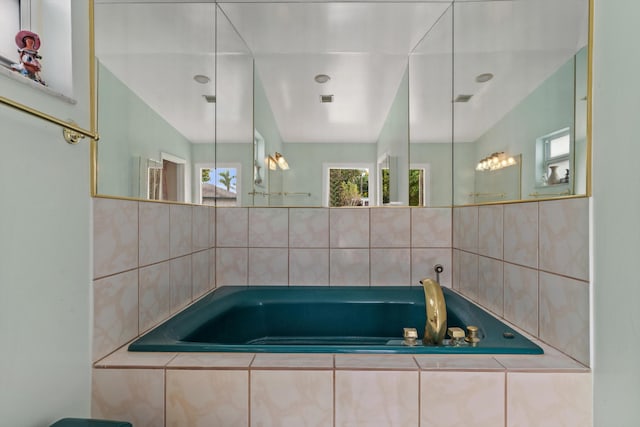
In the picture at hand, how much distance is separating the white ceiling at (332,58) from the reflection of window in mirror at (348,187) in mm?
Answer: 230

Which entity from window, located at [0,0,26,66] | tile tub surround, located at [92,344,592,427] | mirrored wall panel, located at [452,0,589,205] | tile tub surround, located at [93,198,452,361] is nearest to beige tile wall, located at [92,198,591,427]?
tile tub surround, located at [92,344,592,427]

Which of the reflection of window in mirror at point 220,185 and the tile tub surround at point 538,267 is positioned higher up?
the reflection of window in mirror at point 220,185

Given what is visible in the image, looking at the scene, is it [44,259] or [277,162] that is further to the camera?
[277,162]

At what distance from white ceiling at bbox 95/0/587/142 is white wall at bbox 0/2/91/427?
343 millimetres

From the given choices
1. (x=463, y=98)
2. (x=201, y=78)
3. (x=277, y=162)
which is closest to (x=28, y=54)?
(x=201, y=78)

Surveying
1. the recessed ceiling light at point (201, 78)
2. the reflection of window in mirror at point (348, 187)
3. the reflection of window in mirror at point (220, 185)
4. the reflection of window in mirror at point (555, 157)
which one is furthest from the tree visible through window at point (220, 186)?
the reflection of window in mirror at point (555, 157)

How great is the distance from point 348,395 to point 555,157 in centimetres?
102

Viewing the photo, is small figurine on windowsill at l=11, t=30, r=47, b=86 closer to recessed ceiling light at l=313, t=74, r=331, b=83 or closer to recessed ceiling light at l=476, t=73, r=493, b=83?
recessed ceiling light at l=313, t=74, r=331, b=83

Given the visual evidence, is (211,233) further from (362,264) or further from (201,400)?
(201,400)

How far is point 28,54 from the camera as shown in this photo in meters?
0.75

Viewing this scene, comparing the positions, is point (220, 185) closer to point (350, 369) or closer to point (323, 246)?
point (323, 246)

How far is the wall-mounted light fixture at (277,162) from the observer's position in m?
2.04

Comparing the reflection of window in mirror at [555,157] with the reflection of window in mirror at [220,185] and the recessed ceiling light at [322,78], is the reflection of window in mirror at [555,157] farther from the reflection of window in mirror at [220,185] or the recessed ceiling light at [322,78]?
the reflection of window in mirror at [220,185]

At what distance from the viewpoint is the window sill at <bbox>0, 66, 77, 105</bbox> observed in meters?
0.68
